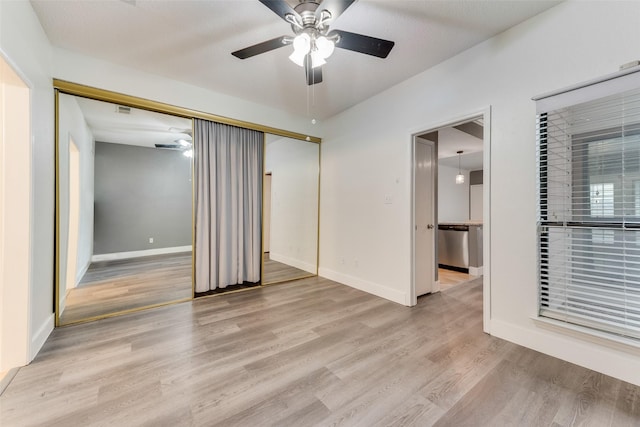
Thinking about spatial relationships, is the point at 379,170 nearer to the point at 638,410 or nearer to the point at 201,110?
the point at 201,110

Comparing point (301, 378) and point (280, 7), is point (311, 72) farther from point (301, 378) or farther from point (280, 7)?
point (301, 378)

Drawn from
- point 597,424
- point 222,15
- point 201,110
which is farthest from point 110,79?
point 597,424

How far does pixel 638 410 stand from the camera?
145 cm

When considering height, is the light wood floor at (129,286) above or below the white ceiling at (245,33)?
below

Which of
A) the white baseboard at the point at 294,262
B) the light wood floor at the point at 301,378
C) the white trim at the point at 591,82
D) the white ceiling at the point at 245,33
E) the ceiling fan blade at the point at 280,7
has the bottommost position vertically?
the light wood floor at the point at 301,378

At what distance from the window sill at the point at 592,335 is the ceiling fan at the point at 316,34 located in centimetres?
251

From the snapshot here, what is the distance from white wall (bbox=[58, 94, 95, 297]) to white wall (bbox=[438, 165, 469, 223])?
7.33m

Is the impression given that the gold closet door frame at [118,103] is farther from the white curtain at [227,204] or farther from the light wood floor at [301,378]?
the light wood floor at [301,378]

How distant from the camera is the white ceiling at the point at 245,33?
1.95 metres

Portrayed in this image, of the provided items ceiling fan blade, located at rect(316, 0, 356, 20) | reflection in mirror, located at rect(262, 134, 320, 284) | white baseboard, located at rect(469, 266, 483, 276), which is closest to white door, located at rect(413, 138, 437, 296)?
white baseboard, located at rect(469, 266, 483, 276)

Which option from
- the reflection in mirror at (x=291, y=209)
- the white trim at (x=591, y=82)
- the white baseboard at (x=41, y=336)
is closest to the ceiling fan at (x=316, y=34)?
the white trim at (x=591, y=82)

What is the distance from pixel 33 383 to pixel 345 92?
13.0 ft

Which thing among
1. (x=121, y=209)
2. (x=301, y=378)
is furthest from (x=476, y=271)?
(x=121, y=209)

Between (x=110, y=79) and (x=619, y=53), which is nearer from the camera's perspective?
(x=619, y=53)
